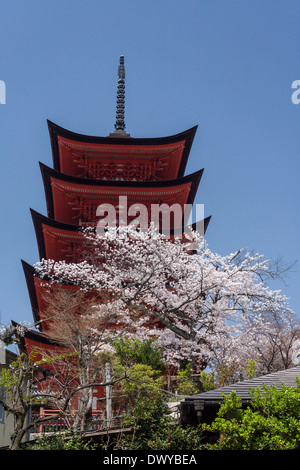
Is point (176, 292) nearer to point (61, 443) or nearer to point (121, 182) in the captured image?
point (121, 182)

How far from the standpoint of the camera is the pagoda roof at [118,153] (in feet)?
94.7

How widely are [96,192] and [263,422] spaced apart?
718 inches

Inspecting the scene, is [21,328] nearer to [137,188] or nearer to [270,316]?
[137,188]

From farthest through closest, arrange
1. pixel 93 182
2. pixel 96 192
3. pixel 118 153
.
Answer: pixel 118 153 < pixel 96 192 < pixel 93 182

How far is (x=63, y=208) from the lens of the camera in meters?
29.3

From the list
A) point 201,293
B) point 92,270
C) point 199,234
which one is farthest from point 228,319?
point 92,270

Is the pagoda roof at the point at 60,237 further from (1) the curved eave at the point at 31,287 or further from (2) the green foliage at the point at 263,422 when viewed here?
(2) the green foliage at the point at 263,422

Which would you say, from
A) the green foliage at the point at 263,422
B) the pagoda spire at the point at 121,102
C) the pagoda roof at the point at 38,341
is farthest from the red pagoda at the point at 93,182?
the green foliage at the point at 263,422

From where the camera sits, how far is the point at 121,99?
3841 centimetres

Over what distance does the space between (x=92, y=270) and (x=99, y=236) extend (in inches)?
63.6

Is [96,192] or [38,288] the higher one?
[96,192]

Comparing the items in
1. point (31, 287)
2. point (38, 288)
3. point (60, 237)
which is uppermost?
point (60, 237)

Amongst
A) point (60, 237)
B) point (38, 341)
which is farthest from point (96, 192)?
point (38, 341)

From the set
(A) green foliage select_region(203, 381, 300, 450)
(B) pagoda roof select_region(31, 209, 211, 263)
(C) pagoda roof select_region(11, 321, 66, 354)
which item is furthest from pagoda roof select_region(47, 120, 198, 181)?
(A) green foliage select_region(203, 381, 300, 450)
